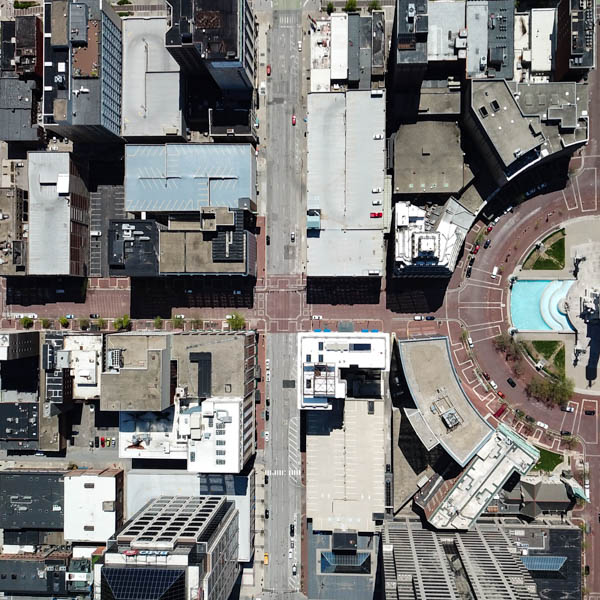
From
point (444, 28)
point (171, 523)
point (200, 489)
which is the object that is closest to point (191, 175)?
point (444, 28)

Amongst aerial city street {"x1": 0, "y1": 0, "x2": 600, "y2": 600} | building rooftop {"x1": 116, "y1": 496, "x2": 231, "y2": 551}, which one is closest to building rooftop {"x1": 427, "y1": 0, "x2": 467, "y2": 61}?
aerial city street {"x1": 0, "y1": 0, "x2": 600, "y2": 600}

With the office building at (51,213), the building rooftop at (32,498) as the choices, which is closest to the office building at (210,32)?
A: the office building at (51,213)

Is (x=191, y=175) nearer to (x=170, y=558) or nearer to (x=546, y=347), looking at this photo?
(x=170, y=558)

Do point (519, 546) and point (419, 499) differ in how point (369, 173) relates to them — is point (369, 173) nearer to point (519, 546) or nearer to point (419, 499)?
point (419, 499)

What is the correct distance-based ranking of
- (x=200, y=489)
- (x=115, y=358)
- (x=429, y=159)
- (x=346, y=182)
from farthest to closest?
(x=200, y=489), (x=429, y=159), (x=346, y=182), (x=115, y=358)

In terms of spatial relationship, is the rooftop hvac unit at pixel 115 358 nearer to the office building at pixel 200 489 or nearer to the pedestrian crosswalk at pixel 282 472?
the office building at pixel 200 489

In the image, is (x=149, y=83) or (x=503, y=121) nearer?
(x=503, y=121)

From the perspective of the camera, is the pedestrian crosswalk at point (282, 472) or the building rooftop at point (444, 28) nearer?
the building rooftop at point (444, 28)
